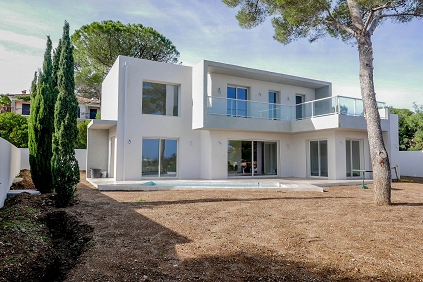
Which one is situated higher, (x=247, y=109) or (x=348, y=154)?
(x=247, y=109)

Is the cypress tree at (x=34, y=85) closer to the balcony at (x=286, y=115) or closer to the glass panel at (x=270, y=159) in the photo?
the balcony at (x=286, y=115)

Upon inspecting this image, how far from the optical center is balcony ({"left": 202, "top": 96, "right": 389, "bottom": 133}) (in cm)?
1496

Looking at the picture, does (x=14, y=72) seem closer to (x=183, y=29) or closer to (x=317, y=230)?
(x=183, y=29)

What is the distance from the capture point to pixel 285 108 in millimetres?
17172

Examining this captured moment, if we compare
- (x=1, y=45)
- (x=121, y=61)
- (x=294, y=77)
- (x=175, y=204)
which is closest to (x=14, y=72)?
(x=1, y=45)

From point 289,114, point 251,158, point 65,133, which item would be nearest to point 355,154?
point 289,114

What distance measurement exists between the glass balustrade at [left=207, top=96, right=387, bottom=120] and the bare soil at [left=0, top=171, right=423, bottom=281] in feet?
22.6

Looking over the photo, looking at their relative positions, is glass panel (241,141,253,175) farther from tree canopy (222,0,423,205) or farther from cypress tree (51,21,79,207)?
cypress tree (51,21,79,207)

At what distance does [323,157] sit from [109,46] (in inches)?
694

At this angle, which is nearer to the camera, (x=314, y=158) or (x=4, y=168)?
(x=4, y=168)

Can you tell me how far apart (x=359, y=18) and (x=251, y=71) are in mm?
6640

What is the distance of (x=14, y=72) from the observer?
14992 mm

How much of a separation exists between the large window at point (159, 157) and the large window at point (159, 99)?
1.58 meters

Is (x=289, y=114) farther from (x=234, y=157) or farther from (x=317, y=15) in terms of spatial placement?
(x=317, y=15)
